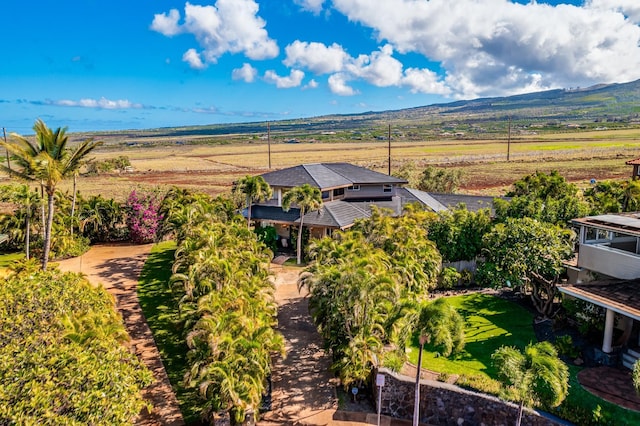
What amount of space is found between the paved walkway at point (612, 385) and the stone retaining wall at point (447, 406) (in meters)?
3.05

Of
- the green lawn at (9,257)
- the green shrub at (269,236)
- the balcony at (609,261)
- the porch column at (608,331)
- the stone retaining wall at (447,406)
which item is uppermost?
the balcony at (609,261)

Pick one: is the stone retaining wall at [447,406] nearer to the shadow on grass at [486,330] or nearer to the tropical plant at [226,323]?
the shadow on grass at [486,330]

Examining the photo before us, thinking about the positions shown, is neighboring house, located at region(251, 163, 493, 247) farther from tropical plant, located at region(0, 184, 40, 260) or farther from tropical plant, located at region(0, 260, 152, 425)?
tropical plant, located at region(0, 260, 152, 425)

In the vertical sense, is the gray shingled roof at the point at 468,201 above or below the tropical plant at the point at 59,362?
above

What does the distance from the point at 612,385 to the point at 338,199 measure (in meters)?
25.0

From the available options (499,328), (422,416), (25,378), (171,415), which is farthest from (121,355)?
(499,328)

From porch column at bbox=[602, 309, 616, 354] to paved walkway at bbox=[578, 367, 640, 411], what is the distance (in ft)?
2.64

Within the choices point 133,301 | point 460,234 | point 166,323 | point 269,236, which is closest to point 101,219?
point 269,236

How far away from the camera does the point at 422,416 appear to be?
14547 mm

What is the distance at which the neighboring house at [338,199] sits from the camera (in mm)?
33125

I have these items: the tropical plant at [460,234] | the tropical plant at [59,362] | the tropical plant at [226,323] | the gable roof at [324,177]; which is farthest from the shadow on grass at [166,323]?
the tropical plant at [460,234]

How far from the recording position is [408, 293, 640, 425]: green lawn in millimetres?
13094

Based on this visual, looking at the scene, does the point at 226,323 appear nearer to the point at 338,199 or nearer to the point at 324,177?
the point at 324,177

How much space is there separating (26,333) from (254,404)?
629 cm
